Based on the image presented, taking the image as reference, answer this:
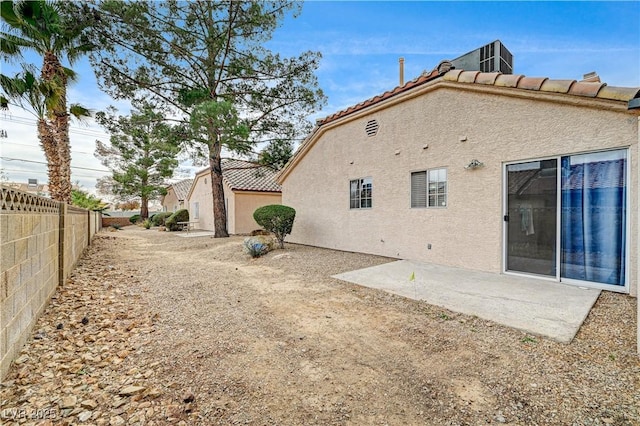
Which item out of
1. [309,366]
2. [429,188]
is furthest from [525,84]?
[309,366]

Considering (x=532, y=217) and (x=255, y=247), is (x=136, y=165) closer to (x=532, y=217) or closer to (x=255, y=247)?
(x=255, y=247)

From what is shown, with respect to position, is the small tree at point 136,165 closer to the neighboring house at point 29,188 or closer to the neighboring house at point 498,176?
the neighboring house at point 29,188

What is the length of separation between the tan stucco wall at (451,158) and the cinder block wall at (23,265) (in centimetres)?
776

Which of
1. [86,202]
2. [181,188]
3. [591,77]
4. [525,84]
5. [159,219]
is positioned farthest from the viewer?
[181,188]

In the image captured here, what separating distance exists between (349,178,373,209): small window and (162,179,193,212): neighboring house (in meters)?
24.6

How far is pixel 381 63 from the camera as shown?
37.9 ft

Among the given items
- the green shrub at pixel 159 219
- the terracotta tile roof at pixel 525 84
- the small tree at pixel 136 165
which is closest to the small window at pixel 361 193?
the terracotta tile roof at pixel 525 84

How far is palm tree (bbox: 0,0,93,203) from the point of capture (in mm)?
8938

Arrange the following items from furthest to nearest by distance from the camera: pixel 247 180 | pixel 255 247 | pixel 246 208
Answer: pixel 247 180 → pixel 246 208 → pixel 255 247

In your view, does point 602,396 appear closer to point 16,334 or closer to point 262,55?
point 16,334

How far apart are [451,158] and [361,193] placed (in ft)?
10.9

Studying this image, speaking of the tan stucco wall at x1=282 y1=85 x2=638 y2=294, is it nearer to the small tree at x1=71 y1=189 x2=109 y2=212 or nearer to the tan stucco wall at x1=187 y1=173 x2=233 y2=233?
the tan stucco wall at x1=187 y1=173 x2=233 y2=233

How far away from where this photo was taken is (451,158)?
287 inches

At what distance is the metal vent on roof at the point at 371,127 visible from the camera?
9.29 meters
